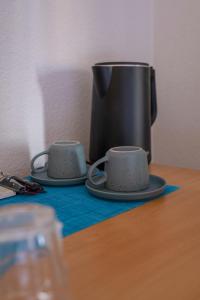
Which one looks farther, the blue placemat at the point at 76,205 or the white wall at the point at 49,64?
the white wall at the point at 49,64

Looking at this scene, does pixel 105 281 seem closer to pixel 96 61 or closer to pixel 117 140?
pixel 117 140

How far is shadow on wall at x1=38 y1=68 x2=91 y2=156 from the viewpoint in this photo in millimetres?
912

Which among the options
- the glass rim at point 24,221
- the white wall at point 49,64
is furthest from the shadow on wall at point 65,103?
the glass rim at point 24,221

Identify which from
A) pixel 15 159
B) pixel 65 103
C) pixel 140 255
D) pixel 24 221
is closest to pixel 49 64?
pixel 65 103

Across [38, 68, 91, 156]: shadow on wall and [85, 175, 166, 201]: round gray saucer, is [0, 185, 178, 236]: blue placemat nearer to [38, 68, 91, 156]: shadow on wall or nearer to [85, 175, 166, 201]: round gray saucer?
[85, 175, 166, 201]: round gray saucer

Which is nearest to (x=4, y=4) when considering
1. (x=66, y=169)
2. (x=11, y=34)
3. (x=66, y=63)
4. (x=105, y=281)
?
(x=11, y=34)

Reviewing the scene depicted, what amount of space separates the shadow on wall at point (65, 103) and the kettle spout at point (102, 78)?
11 centimetres

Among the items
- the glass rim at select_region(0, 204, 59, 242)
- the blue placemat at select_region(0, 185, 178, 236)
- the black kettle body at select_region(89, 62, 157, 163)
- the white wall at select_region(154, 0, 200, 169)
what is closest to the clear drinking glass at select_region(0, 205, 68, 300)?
the glass rim at select_region(0, 204, 59, 242)

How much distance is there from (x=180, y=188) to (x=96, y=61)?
1.51 ft

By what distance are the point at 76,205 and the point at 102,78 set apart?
1.07 feet

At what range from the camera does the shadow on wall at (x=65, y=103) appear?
0.91 metres

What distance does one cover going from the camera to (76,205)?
64 cm

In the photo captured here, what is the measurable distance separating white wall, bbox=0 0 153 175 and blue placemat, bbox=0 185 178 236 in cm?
18

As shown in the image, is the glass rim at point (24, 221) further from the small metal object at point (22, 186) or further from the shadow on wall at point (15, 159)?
the shadow on wall at point (15, 159)
